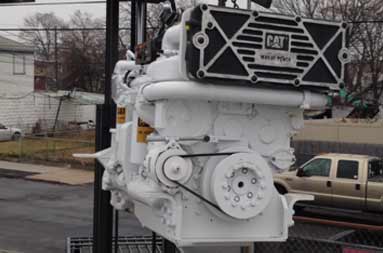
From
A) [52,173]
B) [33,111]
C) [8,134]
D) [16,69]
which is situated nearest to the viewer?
[52,173]

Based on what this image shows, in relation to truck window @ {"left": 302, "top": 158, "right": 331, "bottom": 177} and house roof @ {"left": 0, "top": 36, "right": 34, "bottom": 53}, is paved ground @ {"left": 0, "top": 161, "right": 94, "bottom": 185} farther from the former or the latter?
house roof @ {"left": 0, "top": 36, "right": 34, "bottom": 53}

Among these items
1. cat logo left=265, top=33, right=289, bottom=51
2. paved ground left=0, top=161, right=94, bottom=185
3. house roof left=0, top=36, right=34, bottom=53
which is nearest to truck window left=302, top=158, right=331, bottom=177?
paved ground left=0, top=161, right=94, bottom=185

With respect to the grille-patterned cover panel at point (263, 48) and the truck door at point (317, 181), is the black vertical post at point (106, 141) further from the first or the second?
the truck door at point (317, 181)

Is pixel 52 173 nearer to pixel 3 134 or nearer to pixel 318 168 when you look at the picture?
pixel 318 168

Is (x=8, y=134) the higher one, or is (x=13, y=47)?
(x=13, y=47)

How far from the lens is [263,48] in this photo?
120 inches

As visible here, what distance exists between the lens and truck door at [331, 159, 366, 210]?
1432 cm

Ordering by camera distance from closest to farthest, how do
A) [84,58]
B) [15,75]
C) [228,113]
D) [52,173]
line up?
[228,113], [52,173], [15,75], [84,58]

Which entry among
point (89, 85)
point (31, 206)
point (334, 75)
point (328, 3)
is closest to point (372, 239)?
point (334, 75)

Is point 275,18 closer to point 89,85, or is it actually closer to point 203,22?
point 203,22

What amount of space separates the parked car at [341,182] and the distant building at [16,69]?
101ft

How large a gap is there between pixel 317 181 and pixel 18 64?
3350 centimetres

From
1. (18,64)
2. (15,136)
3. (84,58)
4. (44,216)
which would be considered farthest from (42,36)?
(44,216)

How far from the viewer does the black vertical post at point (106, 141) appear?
5.32 meters
